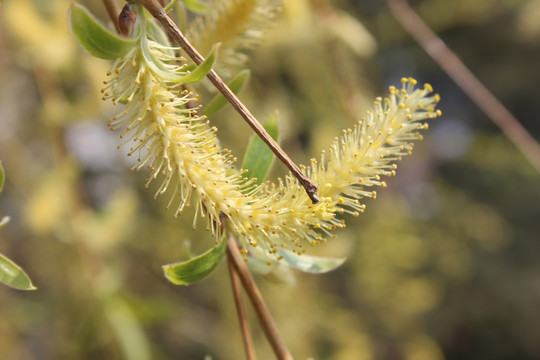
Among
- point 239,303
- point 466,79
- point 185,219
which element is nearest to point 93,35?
point 239,303

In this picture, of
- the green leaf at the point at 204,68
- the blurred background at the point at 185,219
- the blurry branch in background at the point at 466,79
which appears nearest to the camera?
the green leaf at the point at 204,68

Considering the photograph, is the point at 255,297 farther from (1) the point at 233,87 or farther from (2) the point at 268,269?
(1) the point at 233,87

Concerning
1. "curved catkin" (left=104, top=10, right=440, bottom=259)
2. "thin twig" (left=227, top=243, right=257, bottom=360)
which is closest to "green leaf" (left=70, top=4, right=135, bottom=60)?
"curved catkin" (left=104, top=10, right=440, bottom=259)

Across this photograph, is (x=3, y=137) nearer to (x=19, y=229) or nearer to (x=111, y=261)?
(x=111, y=261)

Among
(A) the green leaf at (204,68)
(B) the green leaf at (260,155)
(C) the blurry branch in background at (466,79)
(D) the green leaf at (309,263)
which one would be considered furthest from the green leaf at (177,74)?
(C) the blurry branch in background at (466,79)

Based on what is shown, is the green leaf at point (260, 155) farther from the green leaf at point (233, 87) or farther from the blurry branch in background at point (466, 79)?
the blurry branch in background at point (466, 79)

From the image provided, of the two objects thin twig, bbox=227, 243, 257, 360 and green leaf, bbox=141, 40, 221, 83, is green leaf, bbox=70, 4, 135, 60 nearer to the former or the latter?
green leaf, bbox=141, 40, 221, 83
